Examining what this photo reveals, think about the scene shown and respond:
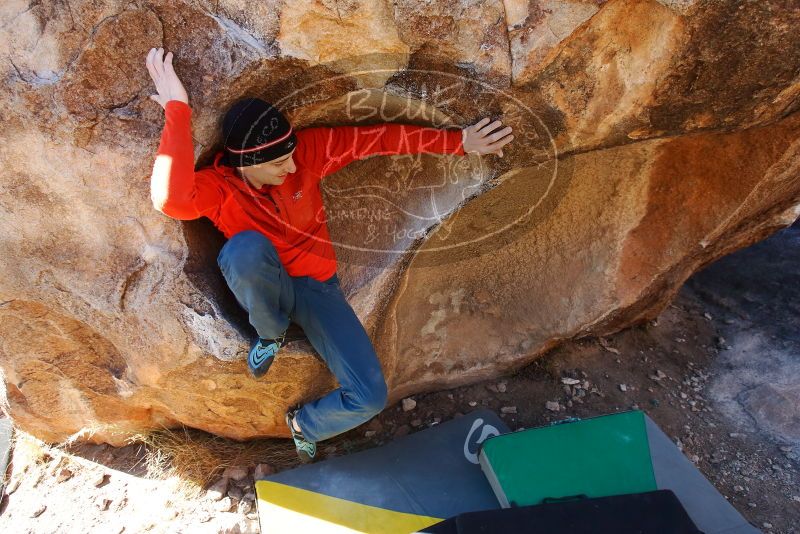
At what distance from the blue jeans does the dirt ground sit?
0.47 meters

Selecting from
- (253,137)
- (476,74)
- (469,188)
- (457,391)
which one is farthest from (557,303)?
(253,137)

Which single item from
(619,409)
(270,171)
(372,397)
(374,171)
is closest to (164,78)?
(270,171)

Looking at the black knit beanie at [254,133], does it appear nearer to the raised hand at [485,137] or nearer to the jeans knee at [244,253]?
the jeans knee at [244,253]

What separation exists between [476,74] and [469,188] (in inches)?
18.3

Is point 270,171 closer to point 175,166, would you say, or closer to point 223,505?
point 175,166

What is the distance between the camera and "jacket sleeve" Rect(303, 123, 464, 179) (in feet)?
6.54

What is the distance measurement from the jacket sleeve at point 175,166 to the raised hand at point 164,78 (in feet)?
0.10

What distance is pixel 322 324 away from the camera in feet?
6.60

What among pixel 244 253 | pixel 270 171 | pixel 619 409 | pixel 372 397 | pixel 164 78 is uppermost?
pixel 164 78

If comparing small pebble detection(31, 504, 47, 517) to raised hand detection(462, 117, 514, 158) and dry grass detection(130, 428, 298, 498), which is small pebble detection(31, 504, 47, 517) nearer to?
dry grass detection(130, 428, 298, 498)

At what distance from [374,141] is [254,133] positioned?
0.41 m

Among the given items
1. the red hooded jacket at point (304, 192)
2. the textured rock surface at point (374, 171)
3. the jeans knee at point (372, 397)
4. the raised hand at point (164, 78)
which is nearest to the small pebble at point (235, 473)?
the textured rock surface at point (374, 171)

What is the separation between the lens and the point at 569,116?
6.23 ft

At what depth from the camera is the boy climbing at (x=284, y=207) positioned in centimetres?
173
